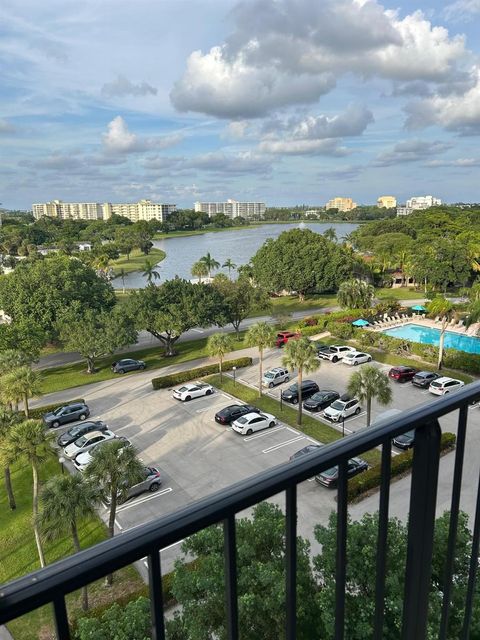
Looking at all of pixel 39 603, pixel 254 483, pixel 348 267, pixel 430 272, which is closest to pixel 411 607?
pixel 254 483

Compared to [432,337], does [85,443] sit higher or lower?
higher

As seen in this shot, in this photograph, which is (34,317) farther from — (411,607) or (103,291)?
(411,607)

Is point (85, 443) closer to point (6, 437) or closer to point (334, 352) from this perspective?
point (6, 437)

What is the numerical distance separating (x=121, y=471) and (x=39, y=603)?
8637 mm

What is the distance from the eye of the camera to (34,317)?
22.0 meters

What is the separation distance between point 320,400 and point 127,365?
31.3ft

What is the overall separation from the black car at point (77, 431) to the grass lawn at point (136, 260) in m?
46.3

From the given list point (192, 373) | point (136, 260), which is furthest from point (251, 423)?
point (136, 260)

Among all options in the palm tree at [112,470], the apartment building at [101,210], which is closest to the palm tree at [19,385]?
the palm tree at [112,470]

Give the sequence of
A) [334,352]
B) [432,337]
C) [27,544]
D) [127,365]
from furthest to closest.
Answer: [432,337] → [334,352] → [127,365] → [27,544]

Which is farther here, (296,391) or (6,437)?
Answer: (296,391)

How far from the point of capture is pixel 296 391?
17734mm

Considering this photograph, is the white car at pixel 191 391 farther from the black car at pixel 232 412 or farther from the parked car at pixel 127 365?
the parked car at pixel 127 365

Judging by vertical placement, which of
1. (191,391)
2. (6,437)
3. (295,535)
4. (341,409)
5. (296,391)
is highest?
(295,535)
